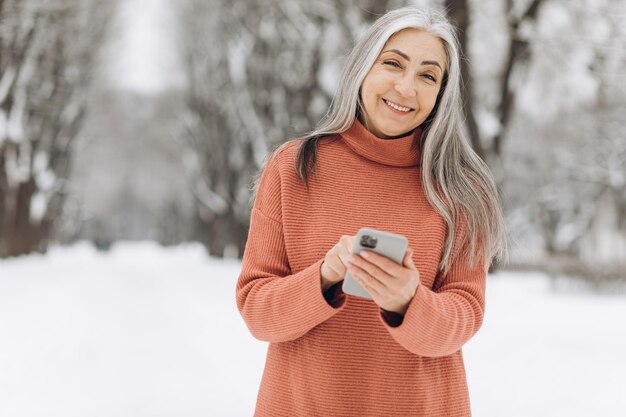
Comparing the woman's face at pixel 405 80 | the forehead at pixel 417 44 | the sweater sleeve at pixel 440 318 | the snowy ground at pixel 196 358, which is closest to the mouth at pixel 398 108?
the woman's face at pixel 405 80

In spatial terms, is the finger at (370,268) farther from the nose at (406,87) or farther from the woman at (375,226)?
the nose at (406,87)

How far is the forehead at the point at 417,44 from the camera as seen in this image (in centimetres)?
201

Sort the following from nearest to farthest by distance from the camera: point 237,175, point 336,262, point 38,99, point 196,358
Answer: point 336,262 < point 196,358 < point 38,99 < point 237,175

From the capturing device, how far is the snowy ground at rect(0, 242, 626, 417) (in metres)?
5.93

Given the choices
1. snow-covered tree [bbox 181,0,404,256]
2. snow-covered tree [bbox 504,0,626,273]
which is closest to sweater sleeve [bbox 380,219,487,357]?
snow-covered tree [bbox 181,0,404,256]

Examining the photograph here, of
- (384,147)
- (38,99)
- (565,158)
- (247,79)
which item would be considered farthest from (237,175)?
(384,147)

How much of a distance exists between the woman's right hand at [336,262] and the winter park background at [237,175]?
4.93 ft

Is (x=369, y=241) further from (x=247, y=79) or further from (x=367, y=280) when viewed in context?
(x=247, y=79)

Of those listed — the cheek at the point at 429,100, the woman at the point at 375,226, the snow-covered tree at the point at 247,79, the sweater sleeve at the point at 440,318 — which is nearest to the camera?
the sweater sleeve at the point at 440,318

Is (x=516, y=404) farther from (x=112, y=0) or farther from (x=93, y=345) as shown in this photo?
(x=112, y=0)

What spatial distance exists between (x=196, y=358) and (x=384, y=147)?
6077 mm

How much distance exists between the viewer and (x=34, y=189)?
25.9 meters

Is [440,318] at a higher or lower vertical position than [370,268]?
lower

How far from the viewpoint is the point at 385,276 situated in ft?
5.42
